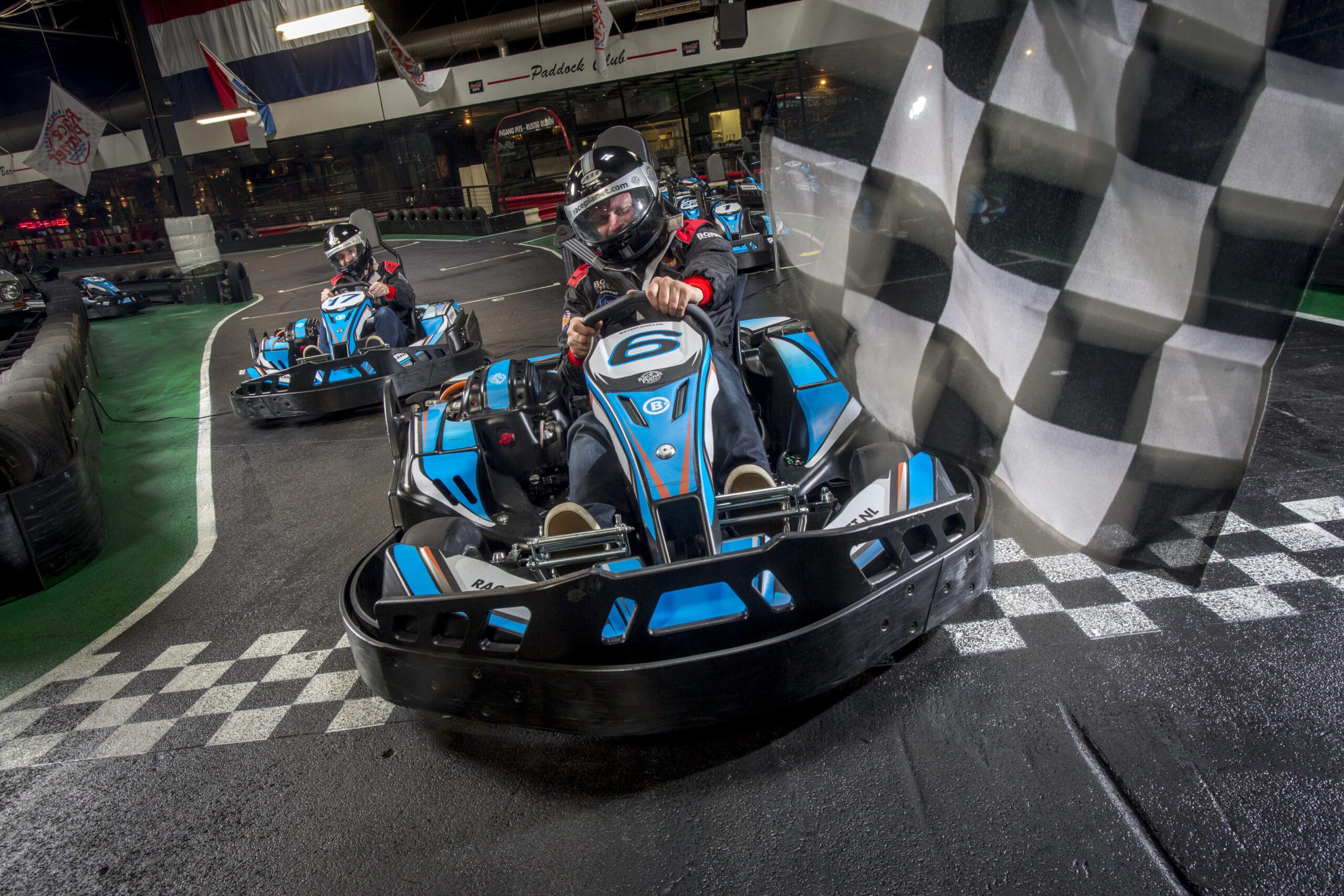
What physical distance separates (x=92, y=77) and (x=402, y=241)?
11.2 metres

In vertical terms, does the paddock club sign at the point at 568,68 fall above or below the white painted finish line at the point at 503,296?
above

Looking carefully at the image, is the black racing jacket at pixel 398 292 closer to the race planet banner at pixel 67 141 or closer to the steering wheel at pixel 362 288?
the steering wheel at pixel 362 288

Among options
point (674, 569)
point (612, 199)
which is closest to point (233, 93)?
point (612, 199)

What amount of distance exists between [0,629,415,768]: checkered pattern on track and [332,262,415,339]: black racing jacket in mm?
3763

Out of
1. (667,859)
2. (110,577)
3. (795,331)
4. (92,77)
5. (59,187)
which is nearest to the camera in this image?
(667,859)

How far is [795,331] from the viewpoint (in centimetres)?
302

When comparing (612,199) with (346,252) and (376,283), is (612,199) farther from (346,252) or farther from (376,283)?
(346,252)

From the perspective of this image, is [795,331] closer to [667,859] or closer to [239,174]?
[667,859]

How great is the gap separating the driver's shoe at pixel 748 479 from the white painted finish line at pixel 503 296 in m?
7.85

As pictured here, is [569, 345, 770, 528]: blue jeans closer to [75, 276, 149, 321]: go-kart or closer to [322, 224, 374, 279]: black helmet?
[322, 224, 374, 279]: black helmet

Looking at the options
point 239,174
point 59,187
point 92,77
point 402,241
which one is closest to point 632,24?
point 402,241

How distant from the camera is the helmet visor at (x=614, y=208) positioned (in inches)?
106

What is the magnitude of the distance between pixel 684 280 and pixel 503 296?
7.57 meters

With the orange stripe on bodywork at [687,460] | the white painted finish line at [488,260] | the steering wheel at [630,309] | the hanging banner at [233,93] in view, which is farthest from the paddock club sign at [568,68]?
the orange stripe on bodywork at [687,460]
